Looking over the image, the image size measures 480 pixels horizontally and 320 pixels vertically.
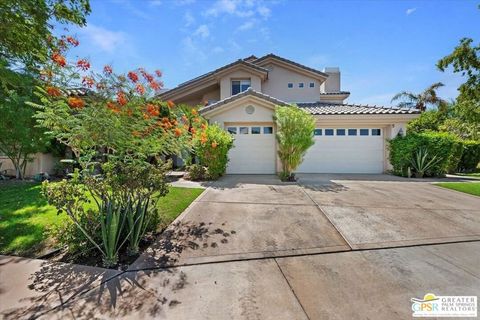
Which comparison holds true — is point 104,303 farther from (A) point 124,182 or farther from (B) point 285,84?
(B) point 285,84

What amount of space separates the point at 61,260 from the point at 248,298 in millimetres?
3216

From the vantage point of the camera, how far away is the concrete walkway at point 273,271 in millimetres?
2525

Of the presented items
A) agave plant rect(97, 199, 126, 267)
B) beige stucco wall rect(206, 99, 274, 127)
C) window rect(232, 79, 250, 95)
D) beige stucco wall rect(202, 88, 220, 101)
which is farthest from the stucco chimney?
agave plant rect(97, 199, 126, 267)

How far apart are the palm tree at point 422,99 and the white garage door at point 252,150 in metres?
19.3

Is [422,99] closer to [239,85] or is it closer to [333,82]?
[333,82]

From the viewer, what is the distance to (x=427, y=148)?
1138 centimetres

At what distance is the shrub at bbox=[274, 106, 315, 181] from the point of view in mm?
9898

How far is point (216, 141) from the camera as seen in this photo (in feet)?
33.1

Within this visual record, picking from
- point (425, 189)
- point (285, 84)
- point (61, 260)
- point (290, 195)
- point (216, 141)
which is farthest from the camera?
point (285, 84)

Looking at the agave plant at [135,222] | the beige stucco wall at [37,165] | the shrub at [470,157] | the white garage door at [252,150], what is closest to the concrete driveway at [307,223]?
the agave plant at [135,222]

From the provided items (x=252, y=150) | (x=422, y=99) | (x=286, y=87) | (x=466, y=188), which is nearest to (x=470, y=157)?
(x=422, y=99)

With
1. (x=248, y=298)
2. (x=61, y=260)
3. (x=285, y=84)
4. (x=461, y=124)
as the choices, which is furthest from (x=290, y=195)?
(x=461, y=124)

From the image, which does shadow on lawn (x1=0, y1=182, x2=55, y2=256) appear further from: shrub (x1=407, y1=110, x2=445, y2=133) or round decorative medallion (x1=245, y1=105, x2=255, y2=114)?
shrub (x1=407, y1=110, x2=445, y2=133)

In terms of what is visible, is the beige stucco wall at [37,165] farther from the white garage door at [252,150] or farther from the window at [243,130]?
the window at [243,130]
